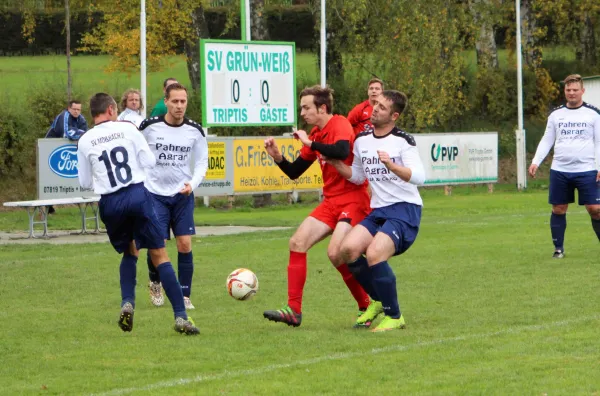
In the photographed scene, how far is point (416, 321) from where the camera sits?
9.64 metres

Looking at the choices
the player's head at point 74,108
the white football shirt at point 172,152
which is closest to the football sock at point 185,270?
the white football shirt at point 172,152

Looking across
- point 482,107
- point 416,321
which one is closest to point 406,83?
point 482,107

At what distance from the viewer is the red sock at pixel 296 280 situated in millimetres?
9430

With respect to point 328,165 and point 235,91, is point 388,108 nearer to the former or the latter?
point 328,165

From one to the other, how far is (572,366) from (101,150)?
3954 millimetres

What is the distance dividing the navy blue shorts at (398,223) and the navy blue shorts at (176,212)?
210cm

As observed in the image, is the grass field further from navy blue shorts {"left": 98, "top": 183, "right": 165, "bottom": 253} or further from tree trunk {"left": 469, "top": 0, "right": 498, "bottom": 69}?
tree trunk {"left": 469, "top": 0, "right": 498, "bottom": 69}

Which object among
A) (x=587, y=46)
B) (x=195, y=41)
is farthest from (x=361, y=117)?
(x=587, y=46)

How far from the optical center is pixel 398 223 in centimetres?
921

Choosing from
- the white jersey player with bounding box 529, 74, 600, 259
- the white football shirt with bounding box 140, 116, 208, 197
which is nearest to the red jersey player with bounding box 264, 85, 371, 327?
the white football shirt with bounding box 140, 116, 208, 197

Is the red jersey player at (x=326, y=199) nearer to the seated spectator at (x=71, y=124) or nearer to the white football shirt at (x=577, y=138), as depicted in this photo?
the white football shirt at (x=577, y=138)

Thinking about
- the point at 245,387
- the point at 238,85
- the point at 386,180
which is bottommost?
the point at 245,387

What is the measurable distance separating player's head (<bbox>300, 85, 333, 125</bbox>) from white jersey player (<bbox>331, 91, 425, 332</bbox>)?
15.9 inches

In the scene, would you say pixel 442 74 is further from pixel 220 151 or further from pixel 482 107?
pixel 220 151
